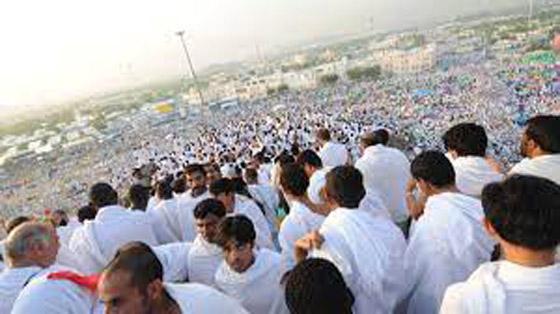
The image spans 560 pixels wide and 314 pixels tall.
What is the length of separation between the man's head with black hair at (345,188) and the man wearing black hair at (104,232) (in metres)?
1.96

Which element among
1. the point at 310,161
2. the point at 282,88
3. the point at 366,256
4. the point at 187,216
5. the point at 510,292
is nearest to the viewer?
the point at 510,292

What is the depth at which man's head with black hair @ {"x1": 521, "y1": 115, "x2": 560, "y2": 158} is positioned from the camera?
2.58m

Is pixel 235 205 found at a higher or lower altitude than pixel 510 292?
lower

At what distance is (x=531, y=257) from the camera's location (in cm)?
134

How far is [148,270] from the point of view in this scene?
5.41 feet

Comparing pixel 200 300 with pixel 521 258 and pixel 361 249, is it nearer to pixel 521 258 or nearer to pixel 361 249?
pixel 361 249

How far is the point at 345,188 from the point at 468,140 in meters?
1.11

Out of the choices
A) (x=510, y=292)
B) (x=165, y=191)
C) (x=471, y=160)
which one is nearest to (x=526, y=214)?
(x=510, y=292)

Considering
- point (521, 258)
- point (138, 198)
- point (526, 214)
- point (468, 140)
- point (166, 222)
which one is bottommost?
point (166, 222)

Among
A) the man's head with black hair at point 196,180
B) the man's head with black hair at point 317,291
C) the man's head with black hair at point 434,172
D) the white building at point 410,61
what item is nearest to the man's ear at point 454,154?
the man's head with black hair at point 434,172

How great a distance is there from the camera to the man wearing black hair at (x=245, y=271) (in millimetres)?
2219

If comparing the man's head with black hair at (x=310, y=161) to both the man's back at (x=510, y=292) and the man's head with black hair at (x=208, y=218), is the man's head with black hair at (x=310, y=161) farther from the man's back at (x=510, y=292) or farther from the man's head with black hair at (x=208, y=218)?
the man's back at (x=510, y=292)

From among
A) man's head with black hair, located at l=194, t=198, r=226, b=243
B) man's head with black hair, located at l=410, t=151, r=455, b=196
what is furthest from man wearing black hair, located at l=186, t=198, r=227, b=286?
man's head with black hair, located at l=410, t=151, r=455, b=196

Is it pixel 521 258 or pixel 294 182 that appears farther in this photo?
pixel 294 182
